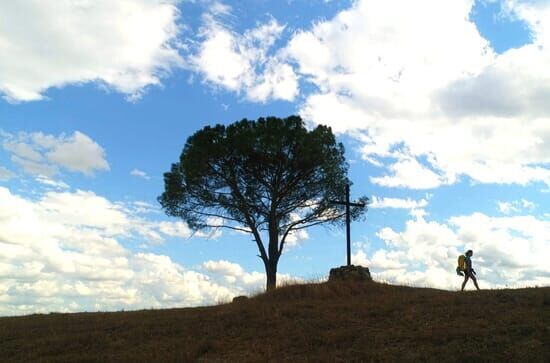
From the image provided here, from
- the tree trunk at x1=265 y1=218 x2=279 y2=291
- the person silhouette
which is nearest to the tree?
the tree trunk at x1=265 y1=218 x2=279 y2=291

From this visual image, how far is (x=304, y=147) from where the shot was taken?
80.7ft

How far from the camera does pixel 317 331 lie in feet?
39.9

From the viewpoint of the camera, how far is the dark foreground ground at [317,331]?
10102 millimetres

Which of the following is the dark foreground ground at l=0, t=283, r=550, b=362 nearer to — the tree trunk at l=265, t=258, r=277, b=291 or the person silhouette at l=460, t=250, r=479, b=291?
the person silhouette at l=460, t=250, r=479, b=291

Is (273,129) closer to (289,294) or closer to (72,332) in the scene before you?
(289,294)

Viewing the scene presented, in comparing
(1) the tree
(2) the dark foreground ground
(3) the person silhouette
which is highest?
(1) the tree

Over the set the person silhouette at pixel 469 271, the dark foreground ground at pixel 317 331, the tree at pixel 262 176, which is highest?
the tree at pixel 262 176

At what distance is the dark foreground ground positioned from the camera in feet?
33.1

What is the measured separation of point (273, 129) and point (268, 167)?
172 cm

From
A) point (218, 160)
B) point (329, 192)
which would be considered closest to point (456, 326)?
point (329, 192)

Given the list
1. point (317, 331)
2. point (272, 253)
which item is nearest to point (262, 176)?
point (272, 253)

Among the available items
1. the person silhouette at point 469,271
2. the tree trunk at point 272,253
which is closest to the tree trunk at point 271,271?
the tree trunk at point 272,253

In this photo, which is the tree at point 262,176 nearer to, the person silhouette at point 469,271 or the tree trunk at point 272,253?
the tree trunk at point 272,253

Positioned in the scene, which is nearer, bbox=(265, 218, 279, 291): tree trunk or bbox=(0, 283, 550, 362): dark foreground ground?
bbox=(0, 283, 550, 362): dark foreground ground
